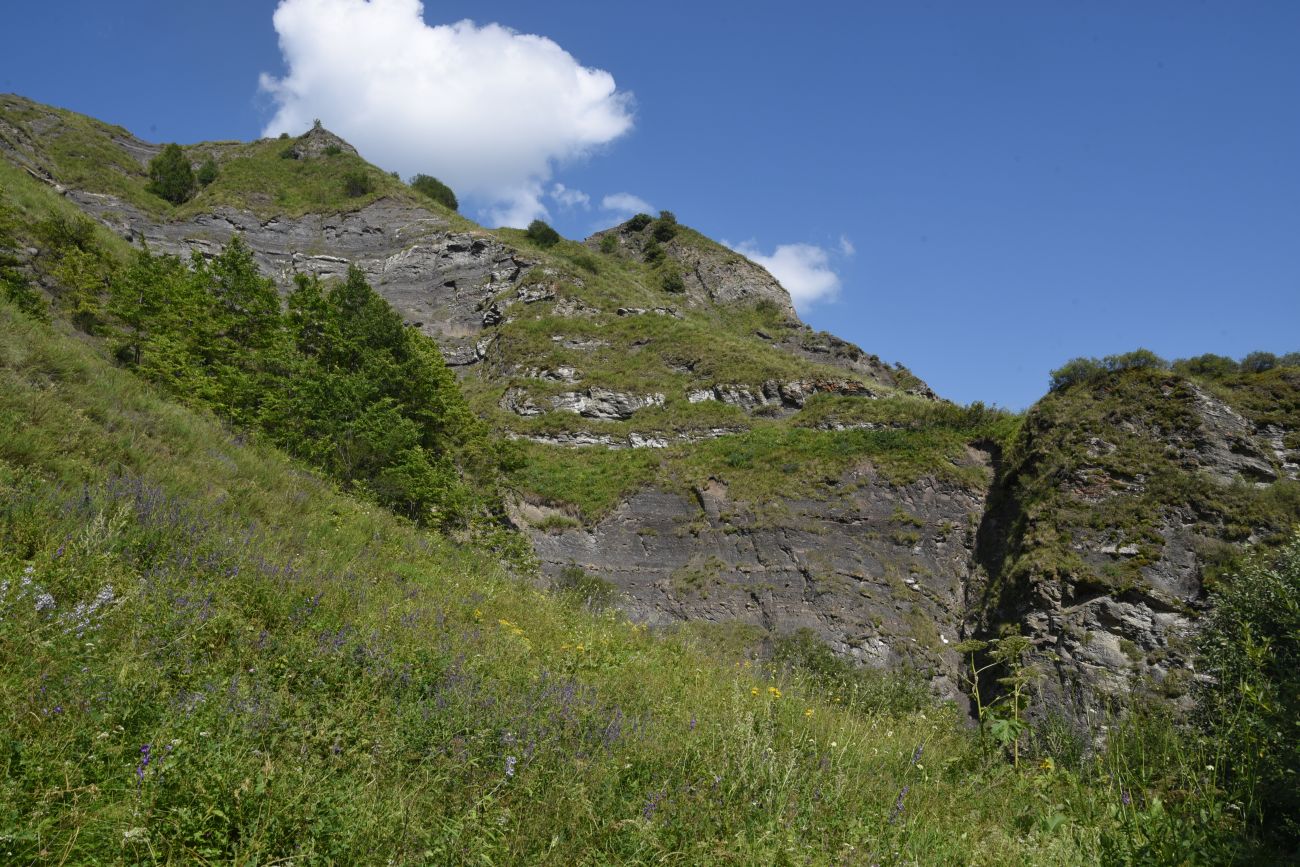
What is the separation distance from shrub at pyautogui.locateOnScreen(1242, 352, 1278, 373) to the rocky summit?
0.08 meters

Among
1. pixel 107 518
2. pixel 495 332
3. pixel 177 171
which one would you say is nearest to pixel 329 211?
pixel 177 171

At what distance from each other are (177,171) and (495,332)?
41.1 meters

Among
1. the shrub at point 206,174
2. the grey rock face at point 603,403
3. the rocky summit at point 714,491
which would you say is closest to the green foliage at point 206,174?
the shrub at point 206,174

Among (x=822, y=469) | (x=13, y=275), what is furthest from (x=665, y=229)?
(x=13, y=275)

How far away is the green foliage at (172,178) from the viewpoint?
5850 cm

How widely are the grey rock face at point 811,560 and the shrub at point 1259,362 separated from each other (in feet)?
32.2

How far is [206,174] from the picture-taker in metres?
63.2

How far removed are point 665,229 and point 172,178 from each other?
176 feet

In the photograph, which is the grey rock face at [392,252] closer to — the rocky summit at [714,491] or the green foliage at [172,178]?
the green foliage at [172,178]

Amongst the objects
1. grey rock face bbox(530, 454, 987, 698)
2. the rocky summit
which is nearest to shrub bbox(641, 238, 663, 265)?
the rocky summit

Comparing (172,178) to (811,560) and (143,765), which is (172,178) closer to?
(811,560)

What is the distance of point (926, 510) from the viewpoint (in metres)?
26.3

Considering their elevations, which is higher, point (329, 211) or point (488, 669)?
point (329, 211)

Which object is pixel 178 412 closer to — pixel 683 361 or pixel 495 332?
pixel 683 361
